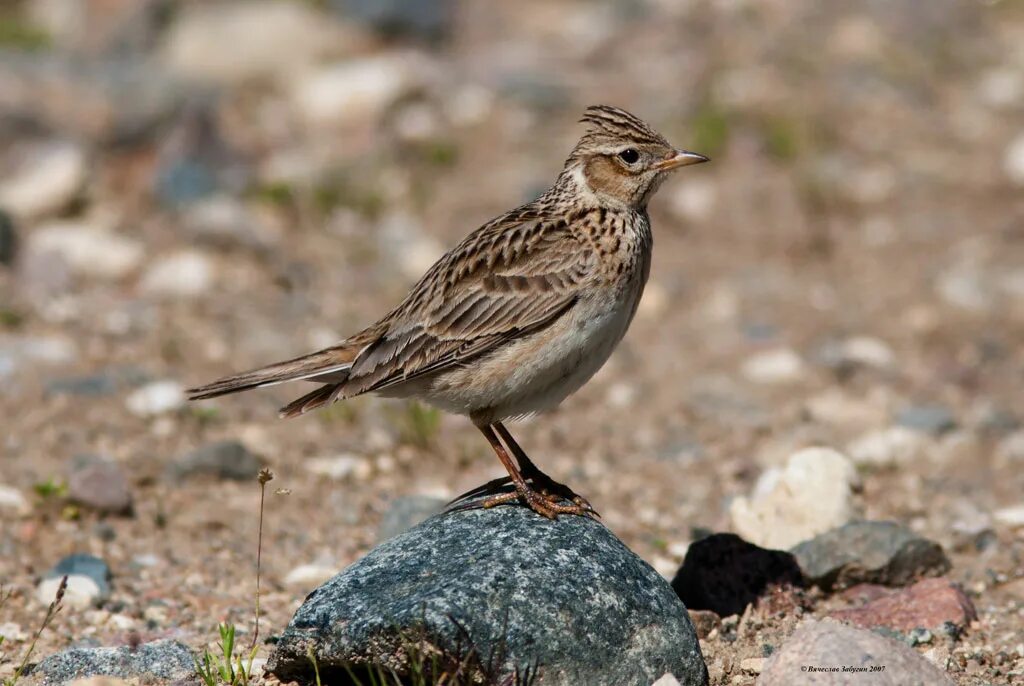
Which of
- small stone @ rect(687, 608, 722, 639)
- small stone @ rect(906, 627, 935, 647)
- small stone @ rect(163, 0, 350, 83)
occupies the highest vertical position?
small stone @ rect(163, 0, 350, 83)

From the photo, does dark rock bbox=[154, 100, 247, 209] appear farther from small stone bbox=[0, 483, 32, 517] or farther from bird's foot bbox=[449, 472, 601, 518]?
bird's foot bbox=[449, 472, 601, 518]

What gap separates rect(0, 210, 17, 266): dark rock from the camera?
11023 mm

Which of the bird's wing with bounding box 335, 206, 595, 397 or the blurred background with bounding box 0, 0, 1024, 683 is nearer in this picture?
the bird's wing with bounding box 335, 206, 595, 397

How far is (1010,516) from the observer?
7.59 metres

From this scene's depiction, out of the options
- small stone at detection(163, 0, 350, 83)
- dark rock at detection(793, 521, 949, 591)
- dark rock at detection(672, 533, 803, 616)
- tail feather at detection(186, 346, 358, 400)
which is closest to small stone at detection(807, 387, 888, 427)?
dark rock at detection(793, 521, 949, 591)

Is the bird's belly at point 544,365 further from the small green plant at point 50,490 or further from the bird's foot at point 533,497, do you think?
the small green plant at point 50,490

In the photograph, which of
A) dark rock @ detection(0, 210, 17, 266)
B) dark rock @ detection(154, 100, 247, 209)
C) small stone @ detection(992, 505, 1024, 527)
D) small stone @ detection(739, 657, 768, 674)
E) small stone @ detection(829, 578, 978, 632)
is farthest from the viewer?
dark rock @ detection(154, 100, 247, 209)

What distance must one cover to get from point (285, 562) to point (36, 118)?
7.68 meters

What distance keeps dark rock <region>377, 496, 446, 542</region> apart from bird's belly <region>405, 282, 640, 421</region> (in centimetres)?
120

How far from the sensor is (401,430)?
8789 mm

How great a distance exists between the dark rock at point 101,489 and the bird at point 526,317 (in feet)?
5.29

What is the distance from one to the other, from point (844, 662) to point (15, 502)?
15.3 feet

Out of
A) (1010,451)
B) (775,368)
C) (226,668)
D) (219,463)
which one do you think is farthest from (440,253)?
(226,668)

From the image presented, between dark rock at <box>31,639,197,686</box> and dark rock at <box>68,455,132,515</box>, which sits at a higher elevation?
dark rock at <box>68,455,132,515</box>
